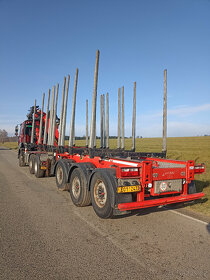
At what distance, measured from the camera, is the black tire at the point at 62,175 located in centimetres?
654

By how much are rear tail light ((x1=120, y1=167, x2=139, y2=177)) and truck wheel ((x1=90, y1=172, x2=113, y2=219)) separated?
0.35 metres

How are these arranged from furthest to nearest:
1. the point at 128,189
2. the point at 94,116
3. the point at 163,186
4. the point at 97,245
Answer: the point at 94,116 < the point at 163,186 < the point at 128,189 < the point at 97,245

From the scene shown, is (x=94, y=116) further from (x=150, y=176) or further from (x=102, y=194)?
(x=150, y=176)

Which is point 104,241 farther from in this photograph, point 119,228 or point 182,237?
point 182,237

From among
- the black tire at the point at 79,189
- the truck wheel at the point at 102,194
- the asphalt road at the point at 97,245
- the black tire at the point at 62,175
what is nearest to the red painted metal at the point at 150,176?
the truck wheel at the point at 102,194

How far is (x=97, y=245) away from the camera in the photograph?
3.39 metres

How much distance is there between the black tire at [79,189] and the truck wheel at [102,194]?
1.27 ft

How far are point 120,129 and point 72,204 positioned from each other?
23.4ft

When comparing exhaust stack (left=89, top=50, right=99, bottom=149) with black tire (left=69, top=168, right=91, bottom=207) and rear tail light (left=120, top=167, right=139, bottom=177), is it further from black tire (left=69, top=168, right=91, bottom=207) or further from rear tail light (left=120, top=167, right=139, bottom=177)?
rear tail light (left=120, top=167, right=139, bottom=177)

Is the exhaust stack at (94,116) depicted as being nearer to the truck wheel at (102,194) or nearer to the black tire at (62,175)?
the black tire at (62,175)

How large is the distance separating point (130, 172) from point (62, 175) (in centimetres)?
329

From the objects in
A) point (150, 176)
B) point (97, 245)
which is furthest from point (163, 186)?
point (97, 245)

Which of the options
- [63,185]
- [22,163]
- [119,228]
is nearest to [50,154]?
[63,185]

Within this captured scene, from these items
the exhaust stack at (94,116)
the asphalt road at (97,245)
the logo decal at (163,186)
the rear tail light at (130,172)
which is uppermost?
the exhaust stack at (94,116)
